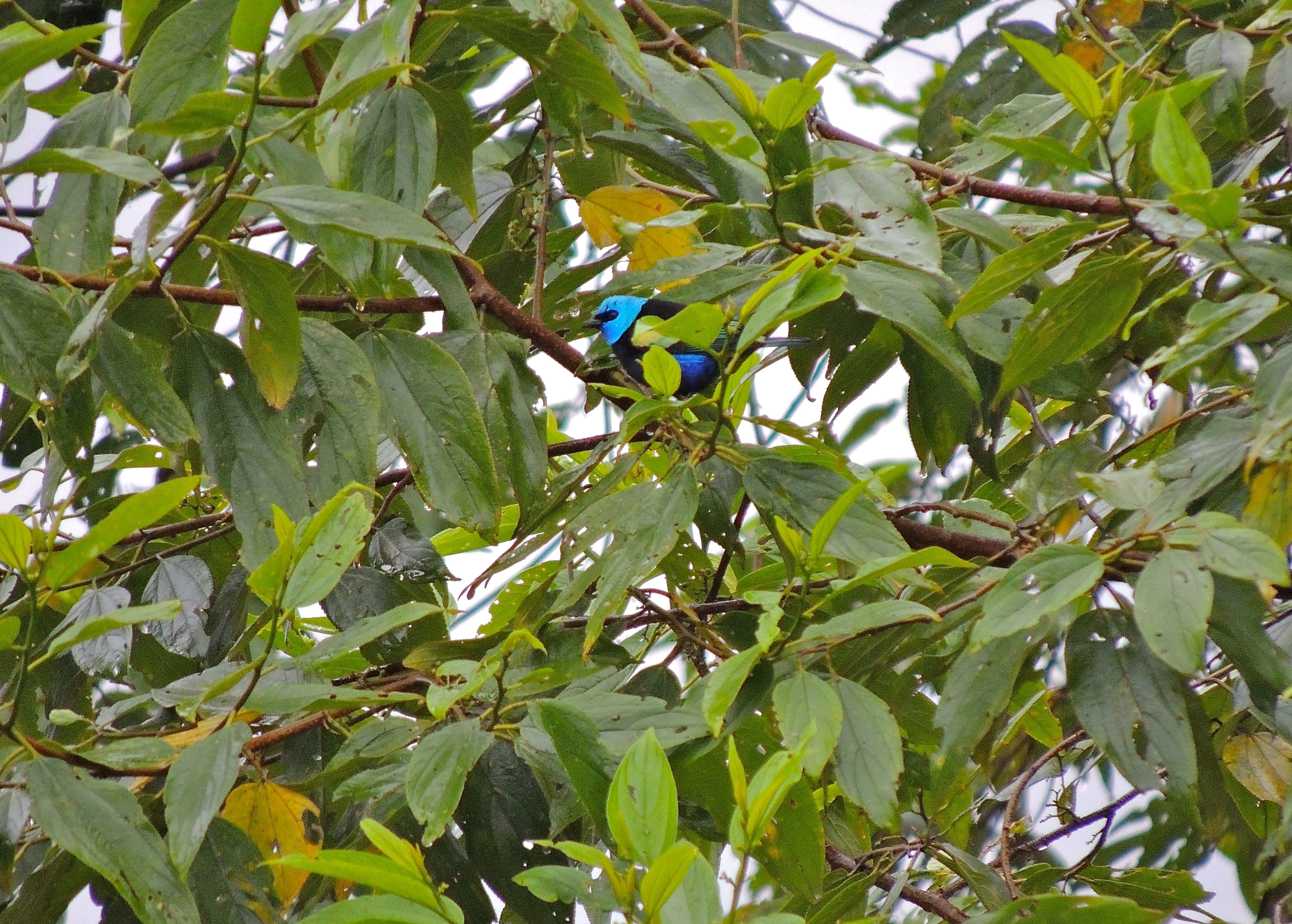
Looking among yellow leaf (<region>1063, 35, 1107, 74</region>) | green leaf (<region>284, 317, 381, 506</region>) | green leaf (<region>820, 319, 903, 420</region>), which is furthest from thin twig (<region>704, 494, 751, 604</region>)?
yellow leaf (<region>1063, 35, 1107, 74</region>)

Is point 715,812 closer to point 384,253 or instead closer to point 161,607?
point 161,607

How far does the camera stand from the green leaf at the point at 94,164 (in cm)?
139

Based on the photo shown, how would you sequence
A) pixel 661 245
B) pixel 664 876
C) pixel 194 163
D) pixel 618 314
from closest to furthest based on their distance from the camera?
pixel 664 876 → pixel 194 163 → pixel 661 245 → pixel 618 314

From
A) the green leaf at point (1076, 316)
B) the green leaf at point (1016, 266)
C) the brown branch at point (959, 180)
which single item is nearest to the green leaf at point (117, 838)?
the green leaf at point (1016, 266)

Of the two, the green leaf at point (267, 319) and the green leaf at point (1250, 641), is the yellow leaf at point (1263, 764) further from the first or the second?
the green leaf at point (267, 319)

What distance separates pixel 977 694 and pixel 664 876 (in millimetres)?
647

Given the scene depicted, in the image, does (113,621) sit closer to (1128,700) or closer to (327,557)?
(327,557)

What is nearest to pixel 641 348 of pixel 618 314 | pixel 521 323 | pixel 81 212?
pixel 618 314

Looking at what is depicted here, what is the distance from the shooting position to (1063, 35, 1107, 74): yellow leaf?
2.81 metres

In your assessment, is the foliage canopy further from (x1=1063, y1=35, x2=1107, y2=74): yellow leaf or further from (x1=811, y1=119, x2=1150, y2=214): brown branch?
(x1=1063, y1=35, x2=1107, y2=74): yellow leaf

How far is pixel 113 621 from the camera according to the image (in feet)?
3.93

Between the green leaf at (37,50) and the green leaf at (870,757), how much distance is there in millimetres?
1204

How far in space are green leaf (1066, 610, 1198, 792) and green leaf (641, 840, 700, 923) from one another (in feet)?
2.19

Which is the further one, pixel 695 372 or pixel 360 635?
pixel 695 372
